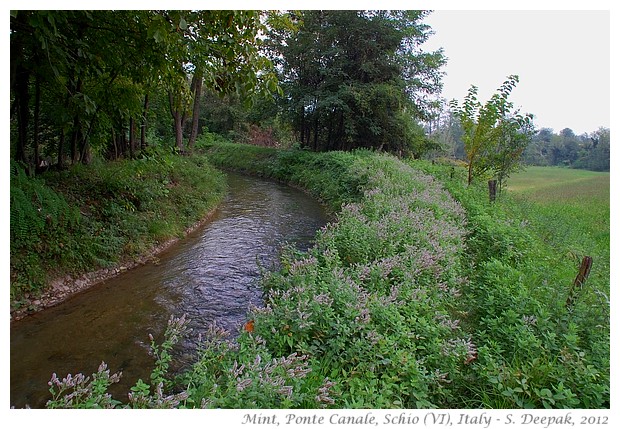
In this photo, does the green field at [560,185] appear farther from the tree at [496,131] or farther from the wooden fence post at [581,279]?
the wooden fence post at [581,279]

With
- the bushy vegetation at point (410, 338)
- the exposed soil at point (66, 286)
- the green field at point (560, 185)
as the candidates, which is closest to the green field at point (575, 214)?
the green field at point (560, 185)

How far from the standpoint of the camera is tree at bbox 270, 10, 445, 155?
20297mm

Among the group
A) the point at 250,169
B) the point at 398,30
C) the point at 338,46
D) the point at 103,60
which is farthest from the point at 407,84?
the point at 103,60

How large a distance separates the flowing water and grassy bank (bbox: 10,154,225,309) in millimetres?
455

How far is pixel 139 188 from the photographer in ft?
26.5

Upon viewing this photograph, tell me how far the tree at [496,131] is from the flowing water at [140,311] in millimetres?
6758

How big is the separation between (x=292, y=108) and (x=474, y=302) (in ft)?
66.8

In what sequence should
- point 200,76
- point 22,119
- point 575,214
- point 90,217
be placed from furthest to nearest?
1. point 575,214
2. point 90,217
3. point 22,119
4. point 200,76

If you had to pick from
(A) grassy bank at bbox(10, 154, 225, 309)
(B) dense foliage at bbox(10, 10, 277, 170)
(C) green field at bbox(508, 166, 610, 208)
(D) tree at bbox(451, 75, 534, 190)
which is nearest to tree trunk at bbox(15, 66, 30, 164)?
(B) dense foliage at bbox(10, 10, 277, 170)

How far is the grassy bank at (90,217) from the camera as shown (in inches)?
195

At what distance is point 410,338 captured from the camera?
3.41 m

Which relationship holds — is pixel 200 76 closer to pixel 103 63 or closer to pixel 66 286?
pixel 103 63

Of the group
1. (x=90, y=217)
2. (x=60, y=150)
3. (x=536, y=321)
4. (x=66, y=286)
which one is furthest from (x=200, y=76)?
(x=536, y=321)

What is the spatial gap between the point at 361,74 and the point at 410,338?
2074 centimetres
